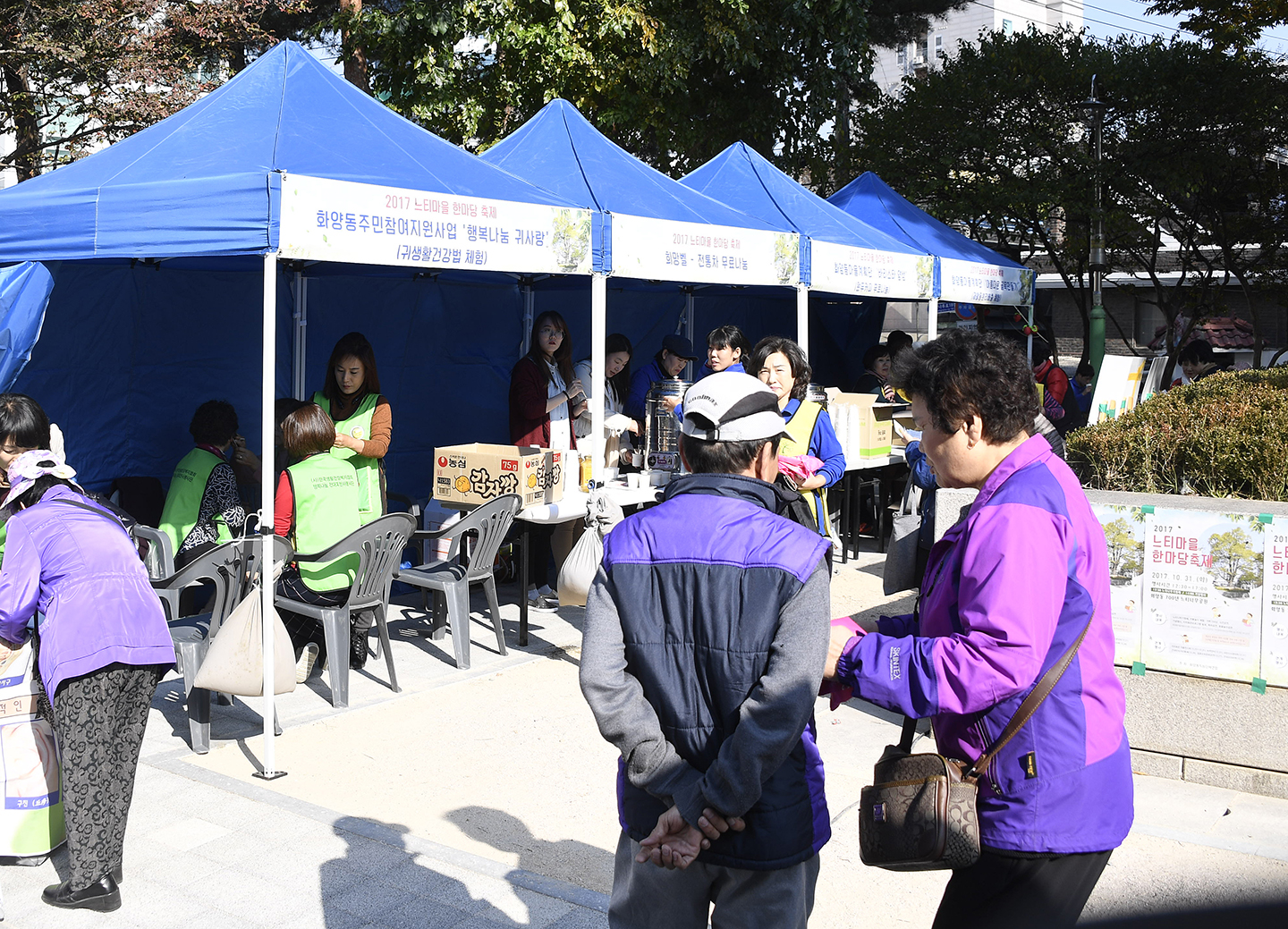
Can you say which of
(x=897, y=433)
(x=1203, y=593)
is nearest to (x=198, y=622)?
(x=1203, y=593)

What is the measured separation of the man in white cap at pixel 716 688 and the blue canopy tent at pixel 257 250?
298 cm

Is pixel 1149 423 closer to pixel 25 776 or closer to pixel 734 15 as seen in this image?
pixel 25 776

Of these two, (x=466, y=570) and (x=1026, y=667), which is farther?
(x=466, y=570)

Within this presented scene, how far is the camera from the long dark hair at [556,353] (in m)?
8.08

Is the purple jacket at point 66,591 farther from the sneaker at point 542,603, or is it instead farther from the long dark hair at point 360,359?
the sneaker at point 542,603

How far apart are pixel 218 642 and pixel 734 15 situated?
13554mm

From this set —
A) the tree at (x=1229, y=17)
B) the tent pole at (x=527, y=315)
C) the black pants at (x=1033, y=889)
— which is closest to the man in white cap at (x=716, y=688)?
the black pants at (x=1033, y=889)

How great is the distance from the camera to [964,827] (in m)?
2.09

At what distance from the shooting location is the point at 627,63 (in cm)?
1590

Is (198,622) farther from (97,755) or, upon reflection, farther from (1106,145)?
(1106,145)

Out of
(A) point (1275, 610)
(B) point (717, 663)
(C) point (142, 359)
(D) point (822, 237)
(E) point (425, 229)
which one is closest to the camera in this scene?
(B) point (717, 663)

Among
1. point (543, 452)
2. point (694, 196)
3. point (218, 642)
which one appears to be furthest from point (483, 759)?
point (694, 196)

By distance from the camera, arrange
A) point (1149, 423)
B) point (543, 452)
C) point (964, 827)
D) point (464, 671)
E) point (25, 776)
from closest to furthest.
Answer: point (964, 827) → point (25, 776) → point (1149, 423) → point (464, 671) → point (543, 452)

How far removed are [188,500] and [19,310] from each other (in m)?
1.48
